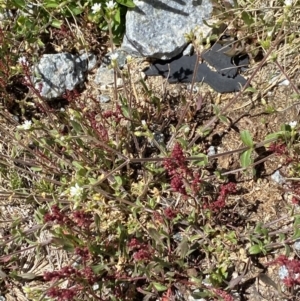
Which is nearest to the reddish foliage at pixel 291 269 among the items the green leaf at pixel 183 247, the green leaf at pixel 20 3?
the green leaf at pixel 183 247

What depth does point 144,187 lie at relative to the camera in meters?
3.44

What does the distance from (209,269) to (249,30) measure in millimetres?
1606

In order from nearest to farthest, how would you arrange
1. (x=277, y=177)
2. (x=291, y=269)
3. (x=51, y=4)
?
(x=291, y=269)
(x=277, y=177)
(x=51, y=4)

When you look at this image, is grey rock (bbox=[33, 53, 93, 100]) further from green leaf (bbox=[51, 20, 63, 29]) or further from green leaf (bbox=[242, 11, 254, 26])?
green leaf (bbox=[242, 11, 254, 26])

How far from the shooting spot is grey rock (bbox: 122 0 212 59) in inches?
152

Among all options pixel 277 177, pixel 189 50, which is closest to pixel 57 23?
pixel 189 50

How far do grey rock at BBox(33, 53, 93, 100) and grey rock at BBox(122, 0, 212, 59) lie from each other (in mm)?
363

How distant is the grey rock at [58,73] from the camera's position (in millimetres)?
3920

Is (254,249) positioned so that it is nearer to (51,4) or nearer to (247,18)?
(247,18)

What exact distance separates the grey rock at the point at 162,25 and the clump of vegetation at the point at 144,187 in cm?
13

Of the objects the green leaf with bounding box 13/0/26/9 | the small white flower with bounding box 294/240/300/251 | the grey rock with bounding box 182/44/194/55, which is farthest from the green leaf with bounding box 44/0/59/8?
the small white flower with bounding box 294/240/300/251

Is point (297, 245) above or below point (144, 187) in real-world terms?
below

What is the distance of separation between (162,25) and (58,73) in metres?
0.78

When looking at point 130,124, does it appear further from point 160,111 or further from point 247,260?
point 247,260
